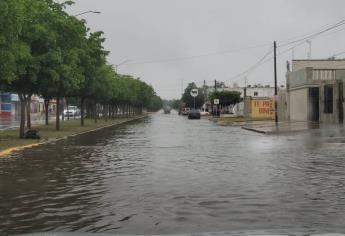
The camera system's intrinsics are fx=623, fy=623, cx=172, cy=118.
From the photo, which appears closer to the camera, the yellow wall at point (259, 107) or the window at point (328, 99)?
the window at point (328, 99)

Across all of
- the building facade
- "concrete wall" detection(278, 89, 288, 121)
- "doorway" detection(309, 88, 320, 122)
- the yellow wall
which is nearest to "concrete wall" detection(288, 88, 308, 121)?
the building facade

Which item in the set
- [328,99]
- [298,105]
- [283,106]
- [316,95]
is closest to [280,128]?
[328,99]

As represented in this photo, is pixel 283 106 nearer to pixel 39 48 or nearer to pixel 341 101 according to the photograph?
pixel 341 101

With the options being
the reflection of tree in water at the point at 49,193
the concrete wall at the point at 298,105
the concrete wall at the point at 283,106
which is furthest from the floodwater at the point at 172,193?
the concrete wall at the point at 283,106

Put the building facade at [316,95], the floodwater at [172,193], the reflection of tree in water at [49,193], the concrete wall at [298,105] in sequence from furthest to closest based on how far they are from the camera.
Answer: the concrete wall at [298,105] → the building facade at [316,95] → the reflection of tree in water at [49,193] → the floodwater at [172,193]

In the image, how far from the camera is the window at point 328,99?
180ft

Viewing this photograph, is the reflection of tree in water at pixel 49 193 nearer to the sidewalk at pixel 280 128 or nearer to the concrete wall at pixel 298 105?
the sidewalk at pixel 280 128

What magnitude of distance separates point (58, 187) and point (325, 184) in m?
5.91

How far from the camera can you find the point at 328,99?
55.2 meters

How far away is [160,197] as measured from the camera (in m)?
12.1

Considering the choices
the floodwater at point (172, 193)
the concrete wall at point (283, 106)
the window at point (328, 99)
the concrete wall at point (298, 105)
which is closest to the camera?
the floodwater at point (172, 193)

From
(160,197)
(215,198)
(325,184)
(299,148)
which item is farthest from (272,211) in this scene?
(299,148)

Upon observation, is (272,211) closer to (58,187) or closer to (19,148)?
(58,187)

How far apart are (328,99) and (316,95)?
4561mm
